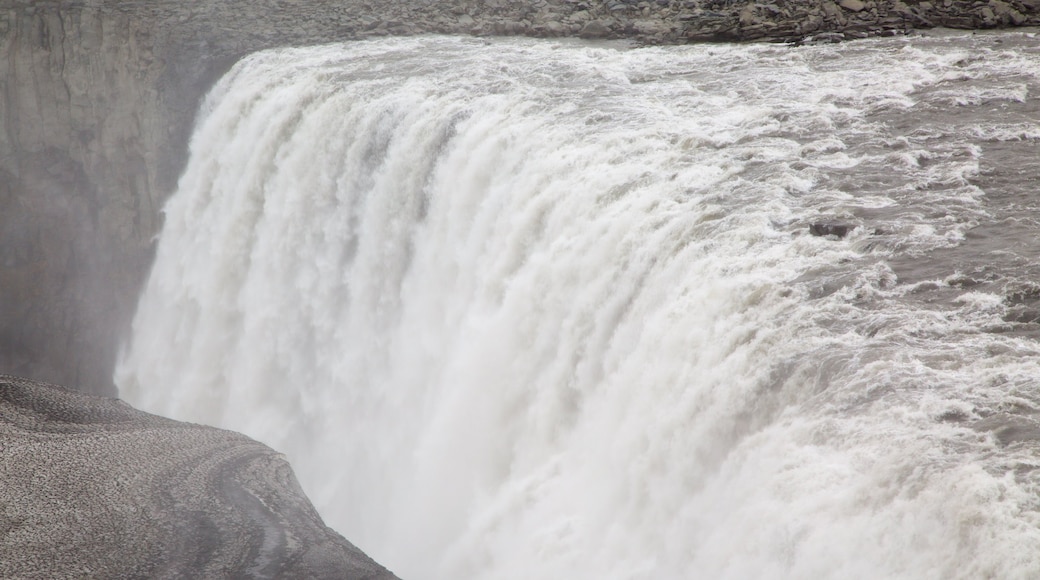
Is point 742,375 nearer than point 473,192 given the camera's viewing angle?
Yes

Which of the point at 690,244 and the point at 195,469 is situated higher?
the point at 690,244

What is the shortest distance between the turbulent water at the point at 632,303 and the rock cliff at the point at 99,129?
241 centimetres

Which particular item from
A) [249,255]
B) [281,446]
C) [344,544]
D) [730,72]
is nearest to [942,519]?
[344,544]

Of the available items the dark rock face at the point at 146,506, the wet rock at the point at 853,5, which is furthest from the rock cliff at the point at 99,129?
the dark rock face at the point at 146,506

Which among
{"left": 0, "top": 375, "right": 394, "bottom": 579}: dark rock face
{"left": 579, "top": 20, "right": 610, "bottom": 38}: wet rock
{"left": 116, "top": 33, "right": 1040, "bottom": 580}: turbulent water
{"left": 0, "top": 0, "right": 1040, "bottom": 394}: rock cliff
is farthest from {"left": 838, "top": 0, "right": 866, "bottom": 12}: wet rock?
{"left": 0, "top": 375, "right": 394, "bottom": 579}: dark rock face

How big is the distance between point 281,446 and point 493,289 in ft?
18.9

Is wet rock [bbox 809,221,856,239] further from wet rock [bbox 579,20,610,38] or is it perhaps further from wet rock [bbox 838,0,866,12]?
wet rock [bbox 579,20,610,38]

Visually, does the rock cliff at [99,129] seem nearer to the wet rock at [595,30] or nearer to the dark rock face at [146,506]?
the wet rock at [595,30]

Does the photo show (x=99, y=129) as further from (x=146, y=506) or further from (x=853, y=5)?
(x=853, y=5)

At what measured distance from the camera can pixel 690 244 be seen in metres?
9.09

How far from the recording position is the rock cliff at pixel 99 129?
2133cm

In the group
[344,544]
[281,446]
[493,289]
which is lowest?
[281,446]

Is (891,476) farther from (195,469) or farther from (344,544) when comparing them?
(195,469)

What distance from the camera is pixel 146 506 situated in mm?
9094
